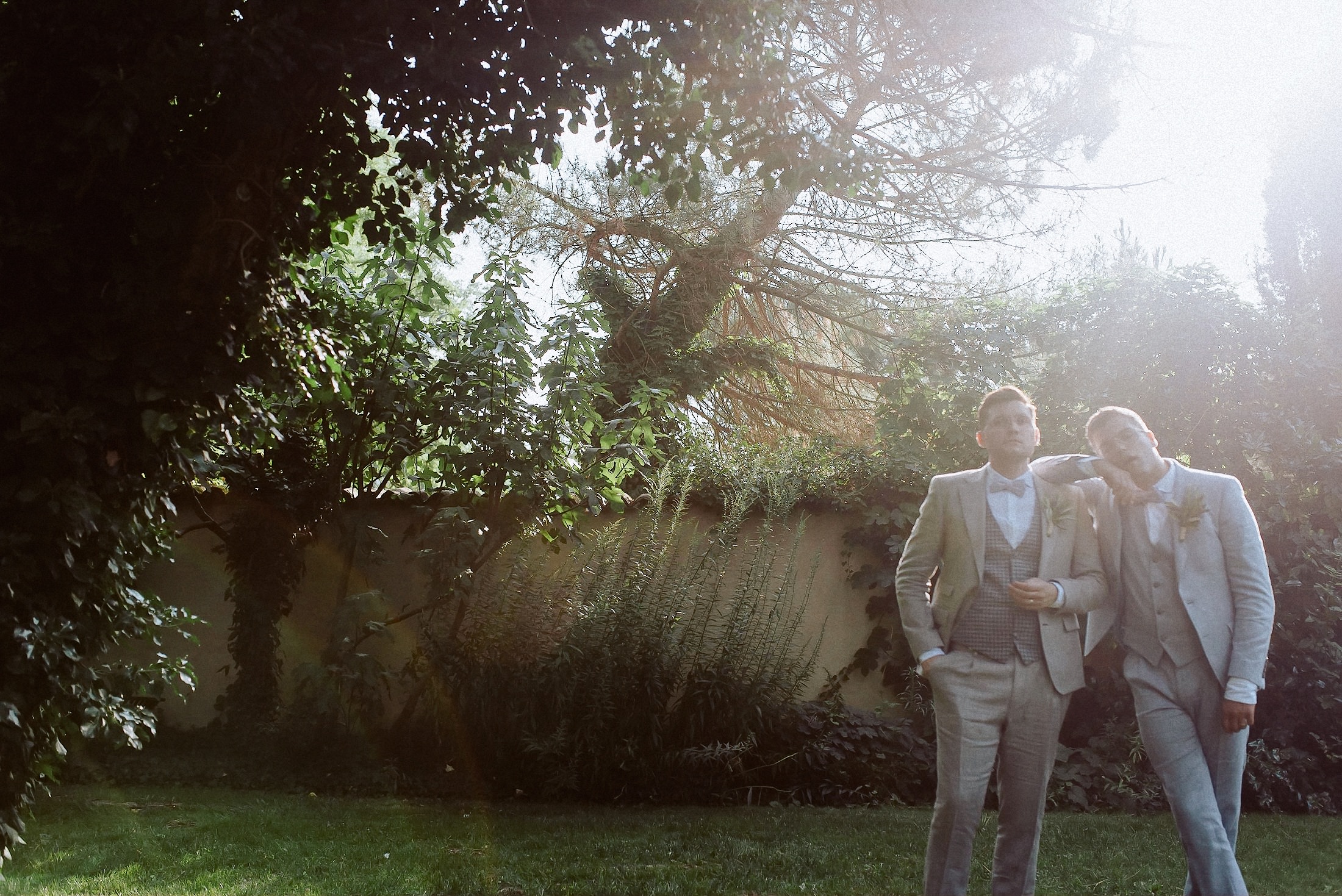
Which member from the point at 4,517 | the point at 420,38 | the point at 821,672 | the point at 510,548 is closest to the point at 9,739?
the point at 4,517

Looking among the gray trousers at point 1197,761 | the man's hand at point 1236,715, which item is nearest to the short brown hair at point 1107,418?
the gray trousers at point 1197,761

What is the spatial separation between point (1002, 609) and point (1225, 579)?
0.68m

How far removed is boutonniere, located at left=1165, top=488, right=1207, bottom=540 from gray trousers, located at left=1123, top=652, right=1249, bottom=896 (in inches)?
16.3

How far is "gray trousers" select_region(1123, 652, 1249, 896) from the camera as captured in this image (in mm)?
3004

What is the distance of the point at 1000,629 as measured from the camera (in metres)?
3.34

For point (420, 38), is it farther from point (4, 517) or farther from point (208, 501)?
point (208, 501)

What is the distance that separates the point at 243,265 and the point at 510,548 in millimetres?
4305

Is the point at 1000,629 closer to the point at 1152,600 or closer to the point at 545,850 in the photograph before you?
the point at 1152,600

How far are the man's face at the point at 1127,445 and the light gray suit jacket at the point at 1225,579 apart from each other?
11 cm

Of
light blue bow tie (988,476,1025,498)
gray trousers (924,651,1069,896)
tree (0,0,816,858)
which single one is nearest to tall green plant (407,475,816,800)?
tree (0,0,816,858)

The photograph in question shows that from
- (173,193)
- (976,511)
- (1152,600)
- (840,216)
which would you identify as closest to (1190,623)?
(1152,600)

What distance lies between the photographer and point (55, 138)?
328 cm

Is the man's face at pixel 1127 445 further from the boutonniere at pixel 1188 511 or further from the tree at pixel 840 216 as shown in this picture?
the tree at pixel 840 216

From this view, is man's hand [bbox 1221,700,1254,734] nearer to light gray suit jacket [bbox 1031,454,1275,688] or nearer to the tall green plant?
light gray suit jacket [bbox 1031,454,1275,688]
